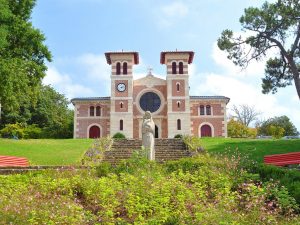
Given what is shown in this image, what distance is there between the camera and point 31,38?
23266 millimetres

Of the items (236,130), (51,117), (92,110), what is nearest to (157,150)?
(92,110)

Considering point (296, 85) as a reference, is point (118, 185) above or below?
below

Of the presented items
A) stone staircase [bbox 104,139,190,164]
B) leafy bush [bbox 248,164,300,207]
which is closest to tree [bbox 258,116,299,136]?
stone staircase [bbox 104,139,190,164]

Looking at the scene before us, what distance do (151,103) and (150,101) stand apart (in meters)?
0.28

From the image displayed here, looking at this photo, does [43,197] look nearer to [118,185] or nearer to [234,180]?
[118,185]

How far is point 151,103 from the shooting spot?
4700cm

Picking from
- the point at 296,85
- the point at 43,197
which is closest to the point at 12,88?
the point at 43,197

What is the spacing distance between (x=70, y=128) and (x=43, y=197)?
44.8m

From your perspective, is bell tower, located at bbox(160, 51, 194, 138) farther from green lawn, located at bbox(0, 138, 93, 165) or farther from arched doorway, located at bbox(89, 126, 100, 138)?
green lawn, located at bbox(0, 138, 93, 165)

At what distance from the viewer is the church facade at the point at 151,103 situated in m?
45.5

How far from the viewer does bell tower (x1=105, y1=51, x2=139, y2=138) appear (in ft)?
147

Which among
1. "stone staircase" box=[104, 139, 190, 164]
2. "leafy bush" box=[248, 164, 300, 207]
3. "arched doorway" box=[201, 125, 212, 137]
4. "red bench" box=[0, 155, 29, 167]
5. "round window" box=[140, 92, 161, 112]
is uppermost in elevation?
"round window" box=[140, 92, 161, 112]

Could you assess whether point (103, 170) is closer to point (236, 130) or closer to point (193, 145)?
point (193, 145)

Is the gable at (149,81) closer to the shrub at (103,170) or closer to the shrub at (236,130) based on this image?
the shrub at (236,130)
